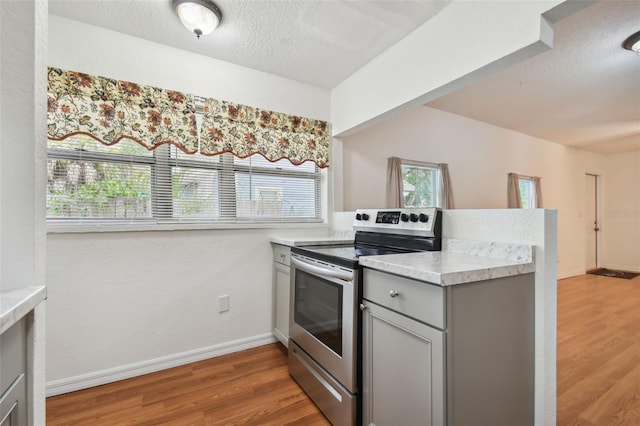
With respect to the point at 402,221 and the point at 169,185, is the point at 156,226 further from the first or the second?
the point at 402,221

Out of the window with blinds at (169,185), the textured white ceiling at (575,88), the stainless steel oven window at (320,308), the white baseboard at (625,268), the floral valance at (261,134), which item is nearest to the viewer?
the stainless steel oven window at (320,308)

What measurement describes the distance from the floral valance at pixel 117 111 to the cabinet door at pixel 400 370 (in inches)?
73.2

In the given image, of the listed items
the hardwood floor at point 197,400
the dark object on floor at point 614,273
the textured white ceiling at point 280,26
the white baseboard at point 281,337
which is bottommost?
the hardwood floor at point 197,400

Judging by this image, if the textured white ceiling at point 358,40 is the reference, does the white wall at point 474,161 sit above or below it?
below

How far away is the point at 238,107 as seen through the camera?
2.43 metres

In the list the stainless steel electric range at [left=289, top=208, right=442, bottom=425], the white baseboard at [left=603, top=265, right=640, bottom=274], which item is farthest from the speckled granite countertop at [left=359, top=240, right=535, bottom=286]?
the white baseboard at [left=603, top=265, right=640, bottom=274]

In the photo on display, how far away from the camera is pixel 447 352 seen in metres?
1.08

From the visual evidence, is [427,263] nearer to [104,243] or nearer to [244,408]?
[244,408]

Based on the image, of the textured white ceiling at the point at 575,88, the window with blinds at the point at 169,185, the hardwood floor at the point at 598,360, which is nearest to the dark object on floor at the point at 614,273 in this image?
the hardwood floor at the point at 598,360

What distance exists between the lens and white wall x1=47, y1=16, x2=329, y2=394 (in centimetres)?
191

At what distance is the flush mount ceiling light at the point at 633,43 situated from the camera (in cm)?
216

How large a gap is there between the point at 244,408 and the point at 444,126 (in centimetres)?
382

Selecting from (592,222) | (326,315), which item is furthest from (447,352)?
(592,222)

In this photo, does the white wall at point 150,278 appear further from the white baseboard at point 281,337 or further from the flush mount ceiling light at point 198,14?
the flush mount ceiling light at point 198,14
